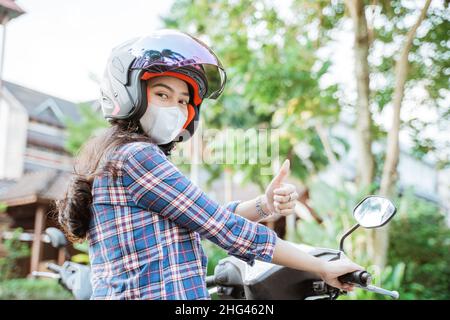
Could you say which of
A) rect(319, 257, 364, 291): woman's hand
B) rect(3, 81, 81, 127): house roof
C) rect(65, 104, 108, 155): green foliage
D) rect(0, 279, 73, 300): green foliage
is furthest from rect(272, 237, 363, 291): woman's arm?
rect(65, 104, 108, 155): green foliage

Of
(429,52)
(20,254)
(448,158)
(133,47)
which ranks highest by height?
(429,52)

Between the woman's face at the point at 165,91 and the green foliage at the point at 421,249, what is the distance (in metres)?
7.31

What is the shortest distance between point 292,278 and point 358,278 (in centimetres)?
29

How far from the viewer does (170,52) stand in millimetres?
1464

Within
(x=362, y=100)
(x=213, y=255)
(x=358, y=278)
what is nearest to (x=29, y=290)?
(x=213, y=255)

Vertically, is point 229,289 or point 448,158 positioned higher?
point 448,158

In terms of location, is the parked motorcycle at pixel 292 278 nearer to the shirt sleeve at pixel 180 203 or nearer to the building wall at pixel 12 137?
the shirt sleeve at pixel 180 203

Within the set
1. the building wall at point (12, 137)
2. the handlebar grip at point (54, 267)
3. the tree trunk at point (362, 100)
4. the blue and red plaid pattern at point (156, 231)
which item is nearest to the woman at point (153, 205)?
the blue and red plaid pattern at point (156, 231)

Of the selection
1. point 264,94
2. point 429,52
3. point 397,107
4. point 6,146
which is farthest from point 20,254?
point 429,52

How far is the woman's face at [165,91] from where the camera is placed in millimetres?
1503

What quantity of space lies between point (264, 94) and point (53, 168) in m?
6.01

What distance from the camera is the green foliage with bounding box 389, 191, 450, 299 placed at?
8.58 meters
